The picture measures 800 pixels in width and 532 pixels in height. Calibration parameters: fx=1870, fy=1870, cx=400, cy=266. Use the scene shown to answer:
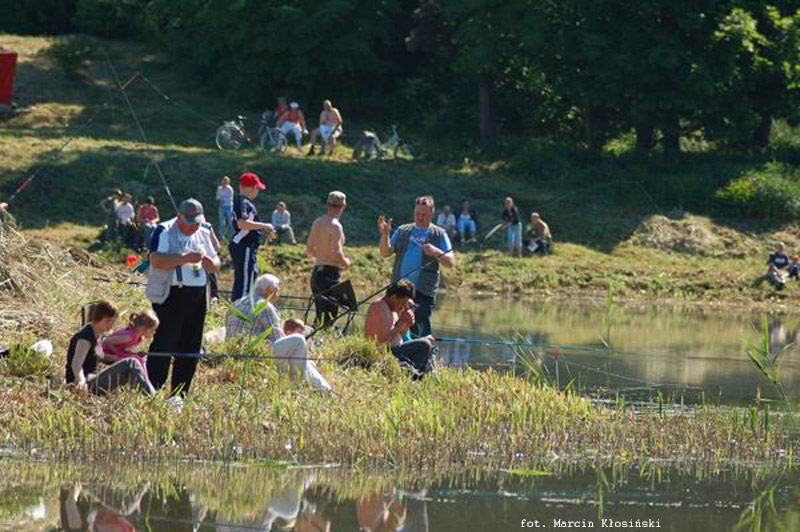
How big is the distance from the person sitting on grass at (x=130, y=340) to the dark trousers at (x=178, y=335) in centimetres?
11

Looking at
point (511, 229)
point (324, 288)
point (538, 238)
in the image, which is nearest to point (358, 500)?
point (324, 288)

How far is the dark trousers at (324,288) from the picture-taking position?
16.4 metres

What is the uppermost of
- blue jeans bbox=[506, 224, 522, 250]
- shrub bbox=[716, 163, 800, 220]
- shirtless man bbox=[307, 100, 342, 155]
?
shirtless man bbox=[307, 100, 342, 155]

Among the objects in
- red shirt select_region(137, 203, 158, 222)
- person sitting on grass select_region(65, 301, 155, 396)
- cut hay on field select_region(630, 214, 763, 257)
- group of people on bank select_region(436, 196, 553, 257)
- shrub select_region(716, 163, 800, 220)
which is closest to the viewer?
person sitting on grass select_region(65, 301, 155, 396)

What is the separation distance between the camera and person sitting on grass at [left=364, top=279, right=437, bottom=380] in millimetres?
14858

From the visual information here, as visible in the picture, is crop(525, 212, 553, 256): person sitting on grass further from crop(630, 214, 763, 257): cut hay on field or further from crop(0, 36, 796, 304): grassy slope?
crop(630, 214, 763, 257): cut hay on field

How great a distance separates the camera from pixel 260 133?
41.8m

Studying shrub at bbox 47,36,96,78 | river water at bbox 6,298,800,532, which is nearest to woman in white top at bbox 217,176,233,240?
shrub at bbox 47,36,96,78

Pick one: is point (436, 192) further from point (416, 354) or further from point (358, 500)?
point (358, 500)

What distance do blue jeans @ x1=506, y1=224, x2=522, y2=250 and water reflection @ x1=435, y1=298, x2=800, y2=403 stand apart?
413 centimetres

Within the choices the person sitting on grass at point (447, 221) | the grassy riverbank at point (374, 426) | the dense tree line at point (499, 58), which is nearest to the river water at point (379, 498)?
the grassy riverbank at point (374, 426)

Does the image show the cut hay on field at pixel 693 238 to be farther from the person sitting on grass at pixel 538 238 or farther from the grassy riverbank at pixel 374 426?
the grassy riverbank at pixel 374 426

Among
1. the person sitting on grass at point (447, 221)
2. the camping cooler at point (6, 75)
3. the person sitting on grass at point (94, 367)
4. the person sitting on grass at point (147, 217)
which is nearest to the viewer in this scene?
the person sitting on grass at point (94, 367)

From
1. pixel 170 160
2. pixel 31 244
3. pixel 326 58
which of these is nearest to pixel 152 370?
pixel 31 244
